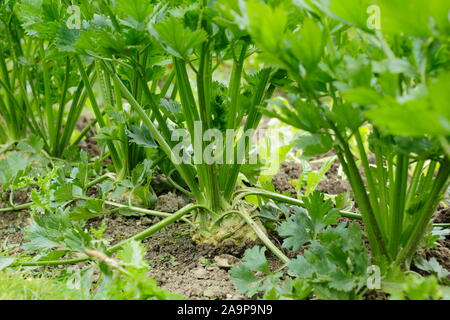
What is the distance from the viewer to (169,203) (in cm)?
176

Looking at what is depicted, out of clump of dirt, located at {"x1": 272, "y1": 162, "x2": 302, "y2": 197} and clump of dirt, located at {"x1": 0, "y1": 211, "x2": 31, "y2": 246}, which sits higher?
clump of dirt, located at {"x1": 272, "y1": 162, "x2": 302, "y2": 197}

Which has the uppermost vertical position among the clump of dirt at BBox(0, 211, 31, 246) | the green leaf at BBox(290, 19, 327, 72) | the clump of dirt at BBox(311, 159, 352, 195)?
the green leaf at BBox(290, 19, 327, 72)

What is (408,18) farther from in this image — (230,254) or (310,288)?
(230,254)

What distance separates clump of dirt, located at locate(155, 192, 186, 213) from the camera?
68.7 inches

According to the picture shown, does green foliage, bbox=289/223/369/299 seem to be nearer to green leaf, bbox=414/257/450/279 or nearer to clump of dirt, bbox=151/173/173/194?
green leaf, bbox=414/257/450/279

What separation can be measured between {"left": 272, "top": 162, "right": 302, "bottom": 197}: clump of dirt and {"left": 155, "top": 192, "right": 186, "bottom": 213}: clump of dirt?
38cm

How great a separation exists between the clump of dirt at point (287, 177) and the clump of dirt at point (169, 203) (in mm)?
382

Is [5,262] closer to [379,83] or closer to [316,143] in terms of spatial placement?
[316,143]

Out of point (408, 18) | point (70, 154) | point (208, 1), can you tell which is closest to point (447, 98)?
point (408, 18)

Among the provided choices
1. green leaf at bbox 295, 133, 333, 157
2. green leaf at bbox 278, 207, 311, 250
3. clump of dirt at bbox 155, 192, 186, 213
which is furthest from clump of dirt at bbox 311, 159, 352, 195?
green leaf at bbox 295, 133, 333, 157

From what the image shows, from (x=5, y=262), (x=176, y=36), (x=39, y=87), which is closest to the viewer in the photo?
(x=176, y=36)

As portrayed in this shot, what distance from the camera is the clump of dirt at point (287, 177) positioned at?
6.54 ft

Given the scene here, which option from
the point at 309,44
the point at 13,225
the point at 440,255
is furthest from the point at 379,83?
the point at 13,225

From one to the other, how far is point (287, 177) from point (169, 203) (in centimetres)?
55
